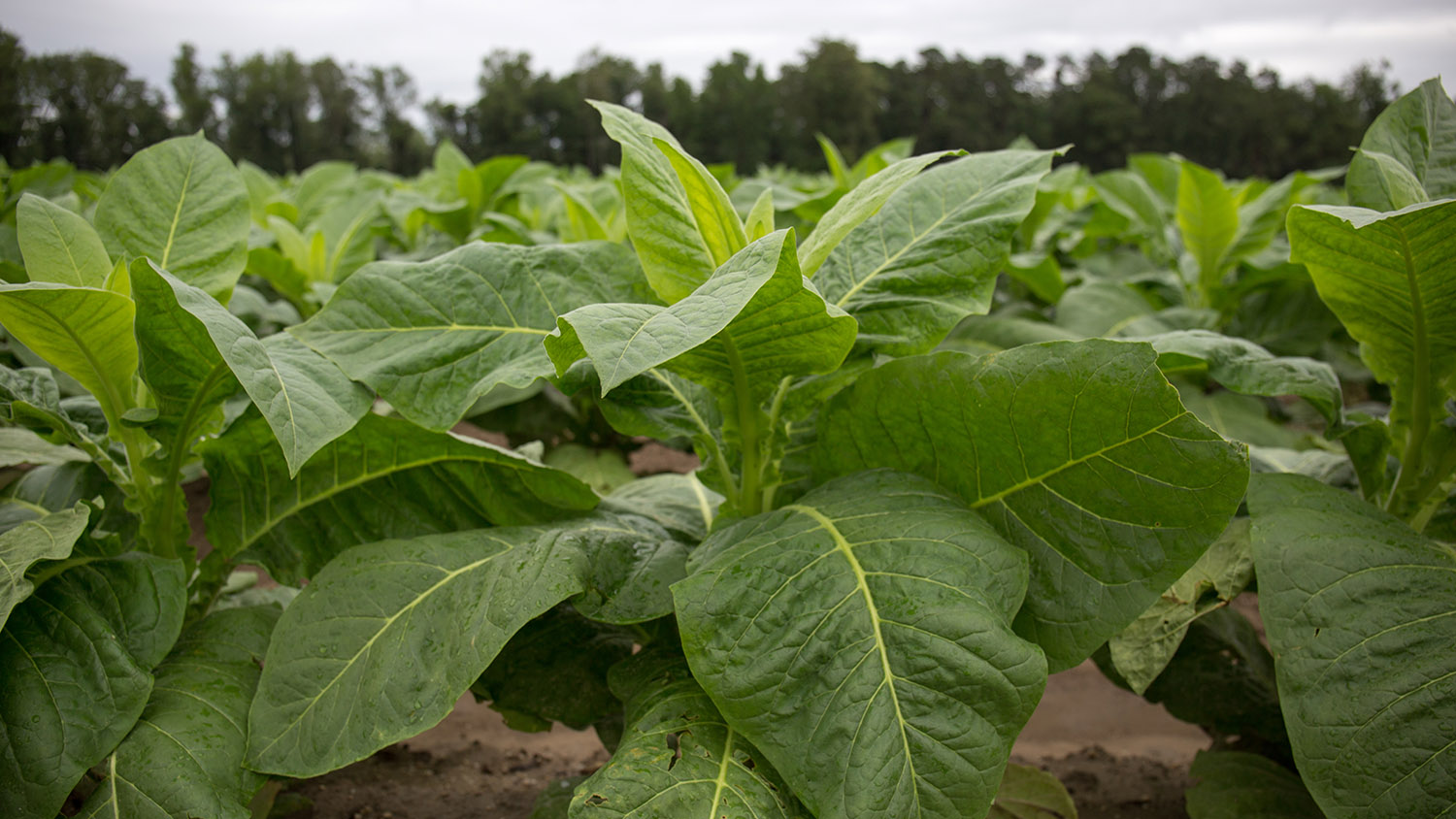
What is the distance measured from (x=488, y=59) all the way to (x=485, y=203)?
58.7 ft

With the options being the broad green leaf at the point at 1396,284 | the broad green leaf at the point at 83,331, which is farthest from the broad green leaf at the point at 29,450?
the broad green leaf at the point at 1396,284

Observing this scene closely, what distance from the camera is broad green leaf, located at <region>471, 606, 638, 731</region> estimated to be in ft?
5.19

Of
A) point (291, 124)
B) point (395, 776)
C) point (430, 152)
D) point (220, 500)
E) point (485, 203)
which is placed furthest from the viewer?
point (430, 152)

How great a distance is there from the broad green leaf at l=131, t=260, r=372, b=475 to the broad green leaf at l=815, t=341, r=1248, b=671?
854 millimetres

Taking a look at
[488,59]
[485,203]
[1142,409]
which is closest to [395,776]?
[1142,409]

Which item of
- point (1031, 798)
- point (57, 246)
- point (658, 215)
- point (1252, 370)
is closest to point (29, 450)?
point (57, 246)

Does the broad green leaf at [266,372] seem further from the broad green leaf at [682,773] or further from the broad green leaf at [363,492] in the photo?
the broad green leaf at [682,773]

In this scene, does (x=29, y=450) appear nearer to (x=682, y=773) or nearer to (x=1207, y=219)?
(x=682, y=773)

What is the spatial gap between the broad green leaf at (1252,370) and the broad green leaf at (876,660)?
0.63 m

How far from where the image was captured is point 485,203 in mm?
4387

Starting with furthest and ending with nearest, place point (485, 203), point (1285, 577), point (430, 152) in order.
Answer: point (430, 152)
point (485, 203)
point (1285, 577)

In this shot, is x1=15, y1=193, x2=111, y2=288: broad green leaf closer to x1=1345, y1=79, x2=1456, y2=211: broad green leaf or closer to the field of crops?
the field of crops

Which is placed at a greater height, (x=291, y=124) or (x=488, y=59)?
(x=488, y=59)

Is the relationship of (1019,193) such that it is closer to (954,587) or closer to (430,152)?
(954,587)
